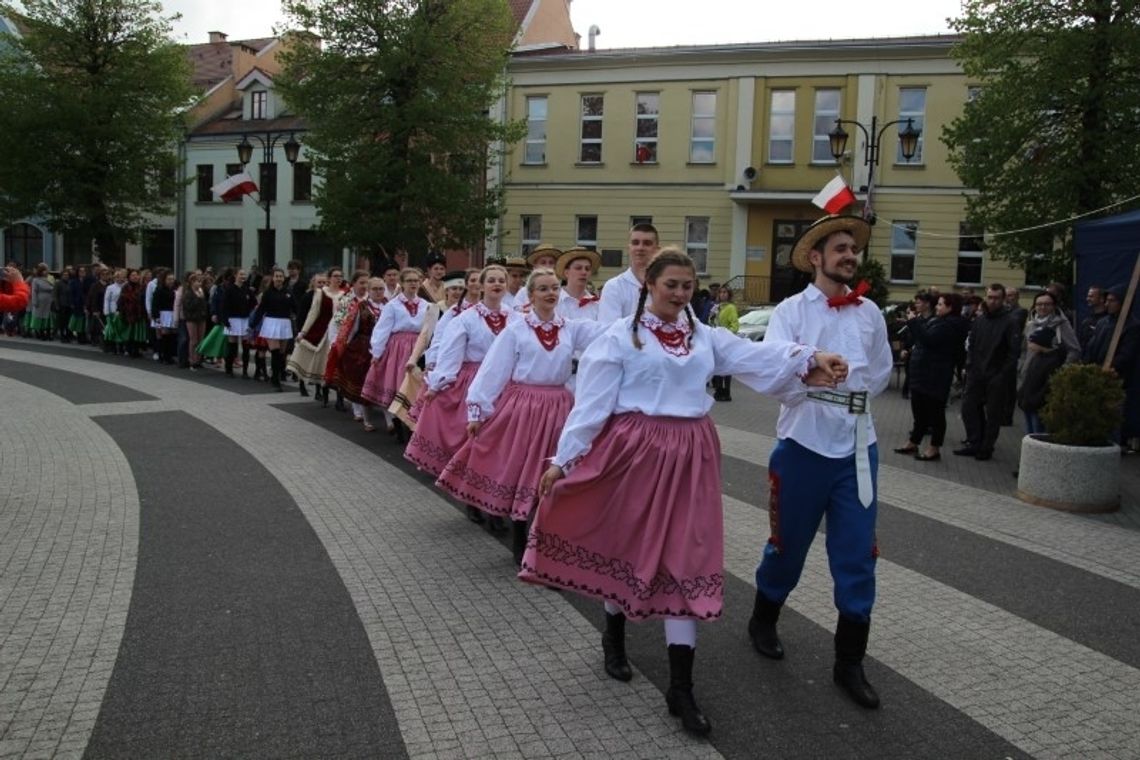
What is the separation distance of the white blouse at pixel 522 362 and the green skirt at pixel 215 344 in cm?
1300

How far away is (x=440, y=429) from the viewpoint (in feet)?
26.2

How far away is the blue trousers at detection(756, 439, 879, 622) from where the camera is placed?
464 centimetres

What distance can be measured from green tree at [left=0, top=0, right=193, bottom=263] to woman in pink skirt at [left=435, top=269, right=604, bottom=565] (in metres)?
31.6

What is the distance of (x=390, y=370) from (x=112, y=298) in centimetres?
1312

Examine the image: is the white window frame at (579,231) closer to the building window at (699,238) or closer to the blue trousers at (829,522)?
the building window at (699,238)

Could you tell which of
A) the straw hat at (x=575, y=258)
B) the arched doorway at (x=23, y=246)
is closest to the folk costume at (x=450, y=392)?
the straw hat at (x=575, y=258)

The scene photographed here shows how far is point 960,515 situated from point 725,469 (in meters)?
2.46

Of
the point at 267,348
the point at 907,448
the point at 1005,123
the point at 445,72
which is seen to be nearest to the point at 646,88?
the point at 445,72

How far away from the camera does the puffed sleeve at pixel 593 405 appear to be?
178 inches

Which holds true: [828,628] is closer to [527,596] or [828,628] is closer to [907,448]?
[527,596]

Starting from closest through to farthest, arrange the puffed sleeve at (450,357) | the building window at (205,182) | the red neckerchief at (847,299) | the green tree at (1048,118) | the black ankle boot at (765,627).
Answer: the red neckerchief at (847,299)
the black ankle boot at (765,627)
the puffed sleeve at (450,357)
the green tree at (1048,118)
the building window at (205,182)

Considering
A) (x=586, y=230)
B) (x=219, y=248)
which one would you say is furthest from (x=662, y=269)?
(x=219, y=248)

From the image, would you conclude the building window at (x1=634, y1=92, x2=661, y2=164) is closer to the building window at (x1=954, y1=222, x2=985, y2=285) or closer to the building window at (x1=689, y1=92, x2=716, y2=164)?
the building window at (x1=689, y1=92, x2=716, y2=164)

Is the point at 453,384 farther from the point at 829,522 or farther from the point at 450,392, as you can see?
the point at 829,522
